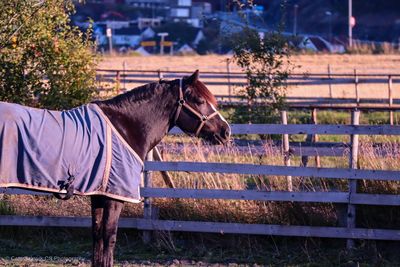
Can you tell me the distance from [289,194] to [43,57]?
471cm

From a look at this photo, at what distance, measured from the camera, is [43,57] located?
1184 centimetres

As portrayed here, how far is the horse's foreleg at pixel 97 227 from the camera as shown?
22.9 ft

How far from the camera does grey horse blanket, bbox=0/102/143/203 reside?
6.67 m

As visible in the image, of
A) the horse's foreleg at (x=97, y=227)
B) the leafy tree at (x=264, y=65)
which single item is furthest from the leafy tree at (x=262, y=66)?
the horse's foreleg at (x=97, y=227)

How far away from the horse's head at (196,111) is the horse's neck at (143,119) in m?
0.10

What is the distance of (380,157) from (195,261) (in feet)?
8.82

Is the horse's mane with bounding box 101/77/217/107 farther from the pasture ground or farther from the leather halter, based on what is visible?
the pasture ground

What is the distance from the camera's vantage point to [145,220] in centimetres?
930

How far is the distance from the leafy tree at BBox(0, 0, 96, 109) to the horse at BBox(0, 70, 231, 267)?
4647mm

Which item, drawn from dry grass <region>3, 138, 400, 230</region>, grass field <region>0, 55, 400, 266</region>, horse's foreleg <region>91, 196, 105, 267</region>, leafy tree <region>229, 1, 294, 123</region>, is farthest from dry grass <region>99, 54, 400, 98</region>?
horse's foreleg <region>91, 196, 105, 267</region>

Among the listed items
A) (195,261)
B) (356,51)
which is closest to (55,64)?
(195,261)

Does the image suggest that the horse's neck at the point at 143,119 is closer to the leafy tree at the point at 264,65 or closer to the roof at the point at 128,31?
the leafy tree at the point at 264,65

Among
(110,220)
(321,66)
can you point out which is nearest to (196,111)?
(110,220)

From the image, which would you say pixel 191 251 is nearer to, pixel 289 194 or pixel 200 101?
pixel 289 194
